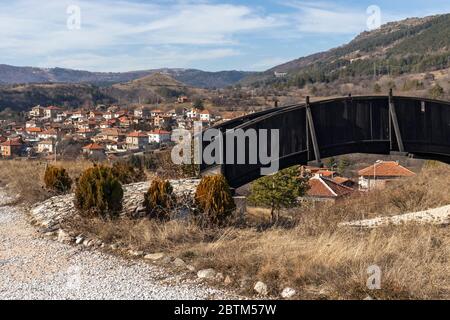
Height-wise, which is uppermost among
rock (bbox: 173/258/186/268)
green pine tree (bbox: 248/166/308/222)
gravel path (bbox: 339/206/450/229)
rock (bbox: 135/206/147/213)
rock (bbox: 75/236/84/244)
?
rock (bbox: 135/206/147/213)

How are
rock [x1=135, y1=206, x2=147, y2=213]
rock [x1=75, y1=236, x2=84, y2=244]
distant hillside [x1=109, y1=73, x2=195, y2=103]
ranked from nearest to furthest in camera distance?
rock [x1=75, y1=236, x2=84, y2=244], rock [x1=135, y1=206, x2=147, y2=213], distant hillside [x1=109, y1=73, x2=195, y2=103]

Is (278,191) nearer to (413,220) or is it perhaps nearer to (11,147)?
(413,220)

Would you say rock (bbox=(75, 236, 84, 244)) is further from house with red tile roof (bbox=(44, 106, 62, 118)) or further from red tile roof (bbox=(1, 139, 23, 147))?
house with red tile roof (bbox=(44, 106, 62, 118))

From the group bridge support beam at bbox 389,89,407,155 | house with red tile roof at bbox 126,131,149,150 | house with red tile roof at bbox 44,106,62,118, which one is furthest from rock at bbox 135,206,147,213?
house with red tile roof at bbox 44,106,62,118

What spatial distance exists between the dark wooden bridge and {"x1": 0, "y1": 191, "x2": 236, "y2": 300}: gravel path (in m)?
3.61

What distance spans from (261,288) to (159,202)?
151 inches

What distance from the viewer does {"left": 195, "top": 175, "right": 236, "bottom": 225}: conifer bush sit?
799cm

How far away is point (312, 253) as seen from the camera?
18.8ft

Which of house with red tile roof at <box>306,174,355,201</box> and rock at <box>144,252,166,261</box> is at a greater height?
rock at <box>144,252,166,261</box>

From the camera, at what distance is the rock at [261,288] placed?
4934 mm

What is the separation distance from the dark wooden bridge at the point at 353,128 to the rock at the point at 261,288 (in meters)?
4.36

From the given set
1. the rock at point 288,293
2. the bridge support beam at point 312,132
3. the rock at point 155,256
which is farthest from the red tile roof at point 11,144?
the rock at point 288,293

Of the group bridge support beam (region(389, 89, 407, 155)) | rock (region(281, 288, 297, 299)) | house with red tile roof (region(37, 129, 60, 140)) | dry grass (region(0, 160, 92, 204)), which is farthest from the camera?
house with red tile roof (region(37, 129, 60, 140))

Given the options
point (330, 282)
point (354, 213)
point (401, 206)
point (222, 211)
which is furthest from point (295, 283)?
point (401, 206)
